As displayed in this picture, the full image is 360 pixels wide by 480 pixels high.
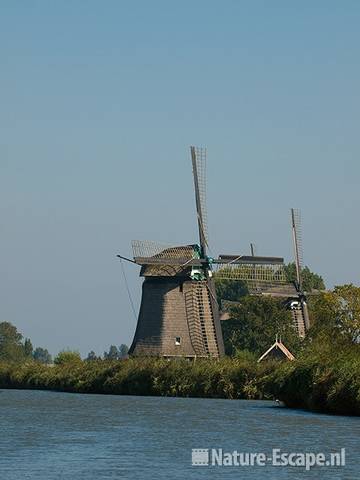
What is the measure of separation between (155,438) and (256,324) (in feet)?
236

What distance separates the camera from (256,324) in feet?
361

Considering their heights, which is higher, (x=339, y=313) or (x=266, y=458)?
(x=339, y=313)

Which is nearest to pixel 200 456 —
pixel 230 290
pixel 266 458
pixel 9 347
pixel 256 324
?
pixel 266 458

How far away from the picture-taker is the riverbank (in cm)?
4853

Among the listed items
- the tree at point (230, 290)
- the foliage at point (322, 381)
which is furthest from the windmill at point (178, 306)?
the tree at point (230, 290)

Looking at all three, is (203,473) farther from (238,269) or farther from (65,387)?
(238,269)

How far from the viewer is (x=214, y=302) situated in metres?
86.4

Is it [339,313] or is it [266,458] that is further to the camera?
[339,313]

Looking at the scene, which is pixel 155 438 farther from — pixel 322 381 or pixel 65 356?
pixel 65 356

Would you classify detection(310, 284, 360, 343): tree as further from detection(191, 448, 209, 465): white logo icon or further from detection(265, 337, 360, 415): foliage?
detection(191, 448, 209, 465): white logo icon

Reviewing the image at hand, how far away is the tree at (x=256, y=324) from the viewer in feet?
356

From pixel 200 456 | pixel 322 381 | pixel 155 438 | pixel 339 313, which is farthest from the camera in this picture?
pixel 339 313

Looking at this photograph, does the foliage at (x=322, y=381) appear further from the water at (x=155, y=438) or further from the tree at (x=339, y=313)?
the tree at (x=339, y=313)

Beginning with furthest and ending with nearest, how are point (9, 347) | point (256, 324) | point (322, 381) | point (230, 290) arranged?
point (9, 347)
point (230, 290)
point (256, 324)
point (322, 381)
